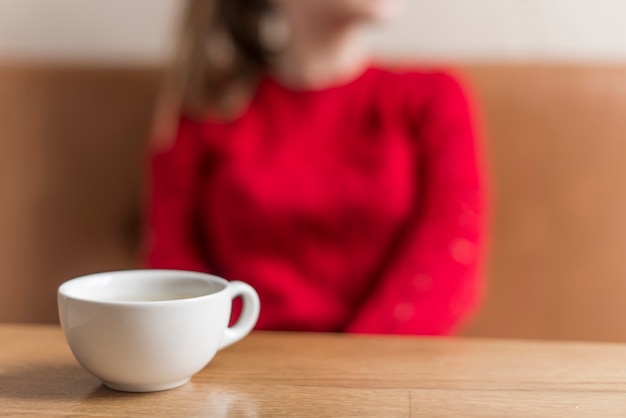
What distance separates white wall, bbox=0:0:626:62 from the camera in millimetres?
1137

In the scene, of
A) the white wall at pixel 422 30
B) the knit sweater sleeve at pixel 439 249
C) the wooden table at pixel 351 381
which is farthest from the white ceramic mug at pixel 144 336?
the white wall at pixel 422 30

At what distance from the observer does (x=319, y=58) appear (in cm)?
107

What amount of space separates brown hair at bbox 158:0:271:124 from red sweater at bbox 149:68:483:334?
0.22 feet

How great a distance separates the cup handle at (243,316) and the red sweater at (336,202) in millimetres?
400

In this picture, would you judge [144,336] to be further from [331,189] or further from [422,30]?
[422,30]

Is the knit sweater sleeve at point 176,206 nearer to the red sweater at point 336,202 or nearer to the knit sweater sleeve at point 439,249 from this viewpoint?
the red sweater at point 336,202

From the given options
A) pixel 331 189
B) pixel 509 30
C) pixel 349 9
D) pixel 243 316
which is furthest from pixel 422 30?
pixel 243 316

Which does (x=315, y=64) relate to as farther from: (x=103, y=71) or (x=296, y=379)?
(x=296, y=379)

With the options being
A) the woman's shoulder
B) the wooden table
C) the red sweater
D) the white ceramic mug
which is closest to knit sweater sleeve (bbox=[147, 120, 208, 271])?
the red sweater

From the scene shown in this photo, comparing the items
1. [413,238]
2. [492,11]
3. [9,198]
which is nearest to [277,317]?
[413,238]

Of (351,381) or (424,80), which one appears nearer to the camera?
(351,381)

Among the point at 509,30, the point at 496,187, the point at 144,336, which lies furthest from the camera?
the point at 509,30

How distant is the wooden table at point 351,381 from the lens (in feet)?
1.33

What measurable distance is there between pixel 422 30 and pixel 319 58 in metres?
0.22
